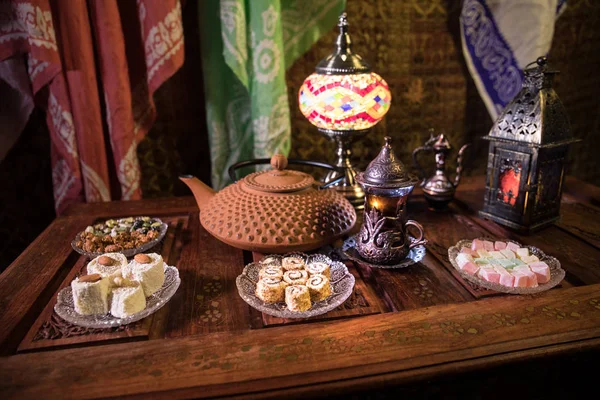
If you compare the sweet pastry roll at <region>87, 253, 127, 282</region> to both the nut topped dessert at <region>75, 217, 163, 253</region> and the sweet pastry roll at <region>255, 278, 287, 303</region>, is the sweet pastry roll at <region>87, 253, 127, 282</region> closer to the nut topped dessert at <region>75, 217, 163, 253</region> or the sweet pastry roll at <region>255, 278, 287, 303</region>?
the nut topped dessert at <region>75, 217, 163, 253</region>

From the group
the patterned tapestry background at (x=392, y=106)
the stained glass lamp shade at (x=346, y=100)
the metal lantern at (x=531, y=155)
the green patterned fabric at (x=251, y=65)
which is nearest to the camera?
the metal lantern at (x=531, y=155)

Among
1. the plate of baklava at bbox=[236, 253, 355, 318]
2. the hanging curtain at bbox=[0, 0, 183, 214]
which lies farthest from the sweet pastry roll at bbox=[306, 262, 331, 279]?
the hanging curtain at bbox=[0, 0, 183, 214]

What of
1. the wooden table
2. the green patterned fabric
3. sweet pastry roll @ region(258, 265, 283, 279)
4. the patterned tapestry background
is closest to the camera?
the wooden table

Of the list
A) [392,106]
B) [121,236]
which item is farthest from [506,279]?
[392,106]

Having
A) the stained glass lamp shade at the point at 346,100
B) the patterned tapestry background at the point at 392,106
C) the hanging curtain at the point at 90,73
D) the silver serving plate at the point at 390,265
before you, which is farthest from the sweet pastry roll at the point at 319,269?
the patterned tapestry background at the point at 392,106

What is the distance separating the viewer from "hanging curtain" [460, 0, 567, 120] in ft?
5.29

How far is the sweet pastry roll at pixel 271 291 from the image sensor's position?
849 millimetres

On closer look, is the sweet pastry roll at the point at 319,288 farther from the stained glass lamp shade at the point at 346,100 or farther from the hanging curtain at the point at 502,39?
the hanging curtain at the point at 502,39

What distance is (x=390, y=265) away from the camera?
3.29 feet

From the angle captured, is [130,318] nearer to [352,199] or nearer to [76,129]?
[352,199]

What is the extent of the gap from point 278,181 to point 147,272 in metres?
0.35

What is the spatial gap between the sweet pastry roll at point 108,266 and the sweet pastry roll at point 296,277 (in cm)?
31

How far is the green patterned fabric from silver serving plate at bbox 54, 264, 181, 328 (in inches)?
29.0

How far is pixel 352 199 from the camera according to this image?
4.36ft
